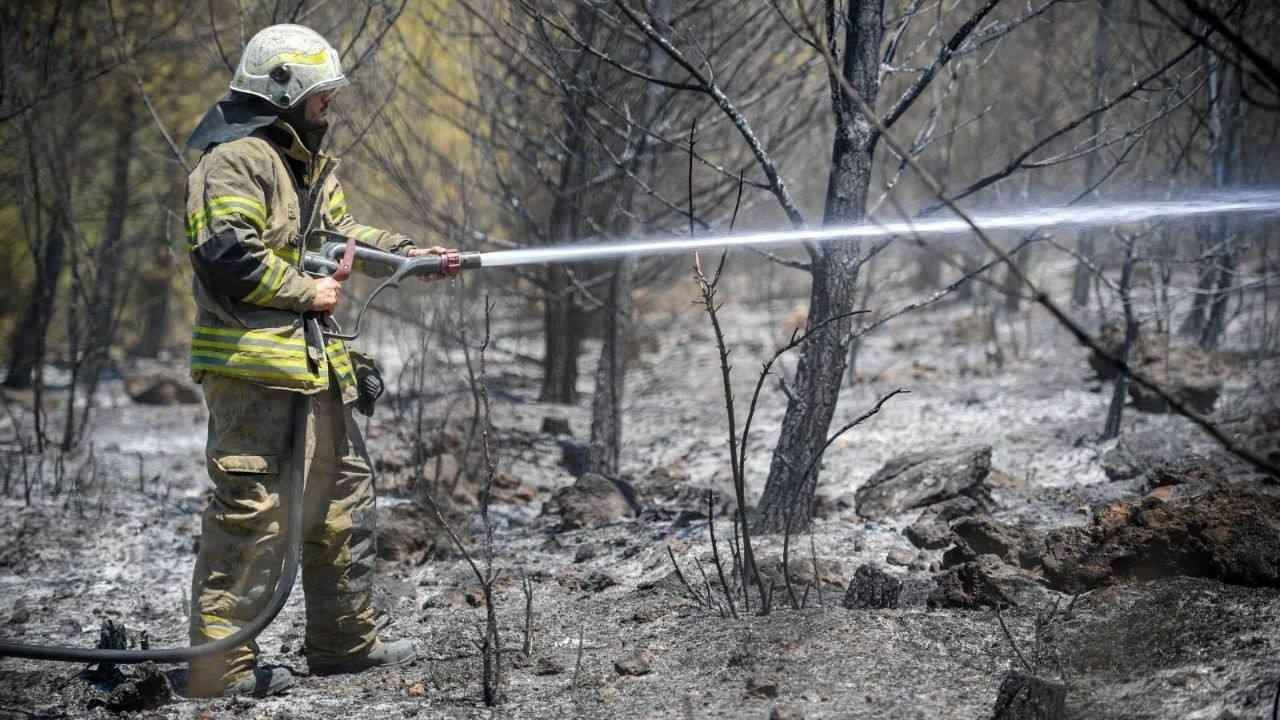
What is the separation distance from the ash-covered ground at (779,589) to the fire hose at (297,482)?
A: 202 millimetres

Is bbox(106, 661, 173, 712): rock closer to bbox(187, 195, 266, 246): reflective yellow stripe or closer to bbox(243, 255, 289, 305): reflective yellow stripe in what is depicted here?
bbox(243, 255, 289, 305): reflective yellow stripe

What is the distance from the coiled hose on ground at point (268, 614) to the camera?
3059 millimetres

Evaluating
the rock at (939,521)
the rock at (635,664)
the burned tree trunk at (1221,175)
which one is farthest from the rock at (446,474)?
the burned tree trunk at (1221,175)

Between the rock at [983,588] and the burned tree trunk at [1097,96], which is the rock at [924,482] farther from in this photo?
the burned tree trunk at [1097,96]

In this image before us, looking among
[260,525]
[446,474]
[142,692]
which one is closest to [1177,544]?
[260,525]

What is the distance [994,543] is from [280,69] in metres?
3.05

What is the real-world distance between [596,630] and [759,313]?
11656 mm

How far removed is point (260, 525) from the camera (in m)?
3.39

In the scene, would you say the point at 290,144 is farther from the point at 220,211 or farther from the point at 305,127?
the point at 220,211

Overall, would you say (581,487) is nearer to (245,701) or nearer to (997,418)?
(245,701)

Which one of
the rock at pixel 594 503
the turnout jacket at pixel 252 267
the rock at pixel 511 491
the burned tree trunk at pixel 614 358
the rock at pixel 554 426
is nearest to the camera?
the turnout jacket at pixel 252 267

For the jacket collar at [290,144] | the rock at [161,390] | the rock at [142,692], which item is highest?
the jacket collar at [290,144]

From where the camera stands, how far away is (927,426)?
7754 millimetres

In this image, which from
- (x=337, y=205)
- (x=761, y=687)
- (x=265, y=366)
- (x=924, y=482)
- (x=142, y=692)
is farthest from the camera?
(x=924, y=482)
